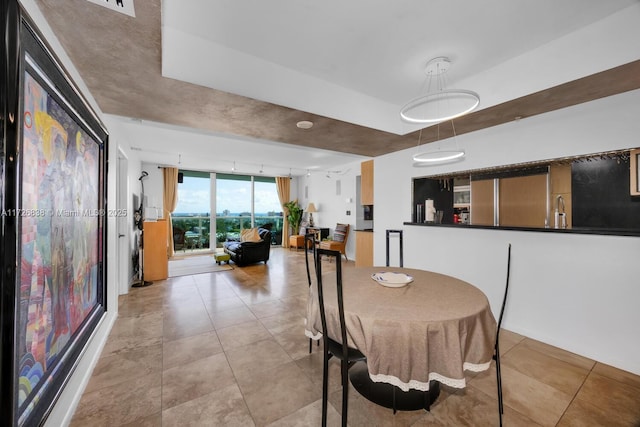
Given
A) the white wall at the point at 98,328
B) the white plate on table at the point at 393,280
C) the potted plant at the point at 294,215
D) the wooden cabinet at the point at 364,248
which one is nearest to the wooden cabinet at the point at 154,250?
the white wall at the point at 98,328

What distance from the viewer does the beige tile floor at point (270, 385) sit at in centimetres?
159

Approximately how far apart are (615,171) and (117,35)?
4757 mm

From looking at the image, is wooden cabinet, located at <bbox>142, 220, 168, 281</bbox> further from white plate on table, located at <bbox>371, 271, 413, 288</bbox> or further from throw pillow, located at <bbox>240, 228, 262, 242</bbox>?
white plate on table, located at <bbox>371, 271, 413, 288</bbox>

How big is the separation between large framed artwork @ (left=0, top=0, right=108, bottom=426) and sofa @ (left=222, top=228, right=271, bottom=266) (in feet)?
13.2

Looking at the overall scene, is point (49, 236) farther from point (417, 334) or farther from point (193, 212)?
point (193, 212)

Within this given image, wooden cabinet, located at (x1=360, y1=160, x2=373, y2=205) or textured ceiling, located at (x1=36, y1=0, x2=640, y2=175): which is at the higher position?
textured ceiling, located at (x1=36, y1=0, x2=640, y2=175)

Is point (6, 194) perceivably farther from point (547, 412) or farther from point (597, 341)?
point (597, 341)

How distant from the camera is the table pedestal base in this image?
1.66 meters

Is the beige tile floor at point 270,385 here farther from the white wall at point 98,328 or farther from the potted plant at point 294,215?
the potted plant at point 294,215

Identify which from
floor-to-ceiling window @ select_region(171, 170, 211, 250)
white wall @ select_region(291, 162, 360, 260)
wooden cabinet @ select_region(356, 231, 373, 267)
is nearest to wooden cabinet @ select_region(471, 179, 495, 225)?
wooden cabinet @ select_region(356, 231, 373, 267)

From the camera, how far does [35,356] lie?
1133mm

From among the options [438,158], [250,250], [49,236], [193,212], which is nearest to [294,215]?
[250,250]

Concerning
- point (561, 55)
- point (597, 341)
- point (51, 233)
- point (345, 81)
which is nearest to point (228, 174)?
point (345, 81)

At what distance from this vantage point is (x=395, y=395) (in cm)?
162
